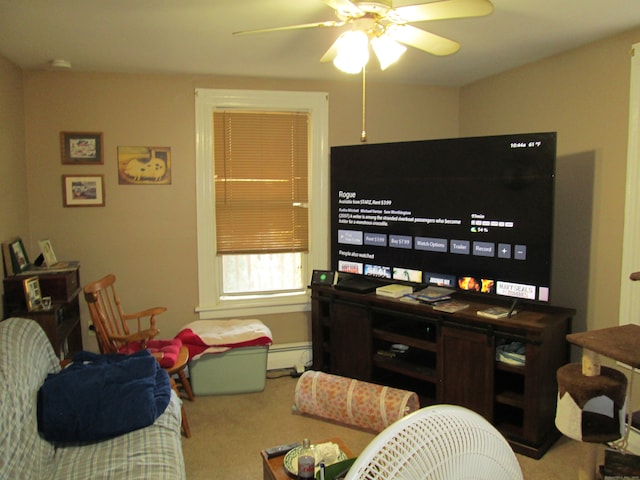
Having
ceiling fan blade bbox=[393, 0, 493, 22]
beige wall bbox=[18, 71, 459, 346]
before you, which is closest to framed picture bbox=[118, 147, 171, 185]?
beige wall bbox=[18, 71, 459, 346]

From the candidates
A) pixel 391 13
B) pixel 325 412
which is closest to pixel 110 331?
pixel 325 412

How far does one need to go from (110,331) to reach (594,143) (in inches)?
130

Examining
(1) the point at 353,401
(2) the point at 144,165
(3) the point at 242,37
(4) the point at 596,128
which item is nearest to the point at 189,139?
(2) the point at 144,165

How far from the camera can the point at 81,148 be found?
3.65m

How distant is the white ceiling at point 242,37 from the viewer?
94.7 inches

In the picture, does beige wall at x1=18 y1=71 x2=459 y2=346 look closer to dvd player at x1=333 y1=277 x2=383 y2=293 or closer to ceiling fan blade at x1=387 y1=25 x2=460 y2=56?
dvd player at x1=333 y1=277 x2=383 y2=293

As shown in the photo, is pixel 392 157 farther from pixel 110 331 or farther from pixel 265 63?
pixel 110 331

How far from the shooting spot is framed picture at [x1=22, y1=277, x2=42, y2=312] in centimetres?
289

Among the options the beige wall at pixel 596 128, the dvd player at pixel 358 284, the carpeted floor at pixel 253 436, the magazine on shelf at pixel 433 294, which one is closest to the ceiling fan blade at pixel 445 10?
the beige wall at pixel 596 128

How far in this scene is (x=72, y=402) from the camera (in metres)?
2.18

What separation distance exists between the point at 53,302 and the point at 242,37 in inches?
77.4

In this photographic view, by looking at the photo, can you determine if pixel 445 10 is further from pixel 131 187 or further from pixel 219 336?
pixel 131 187

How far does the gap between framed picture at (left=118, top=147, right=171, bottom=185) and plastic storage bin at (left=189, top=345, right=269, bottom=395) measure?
138 centimetres

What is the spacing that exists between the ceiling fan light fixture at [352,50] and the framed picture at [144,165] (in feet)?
6.55
